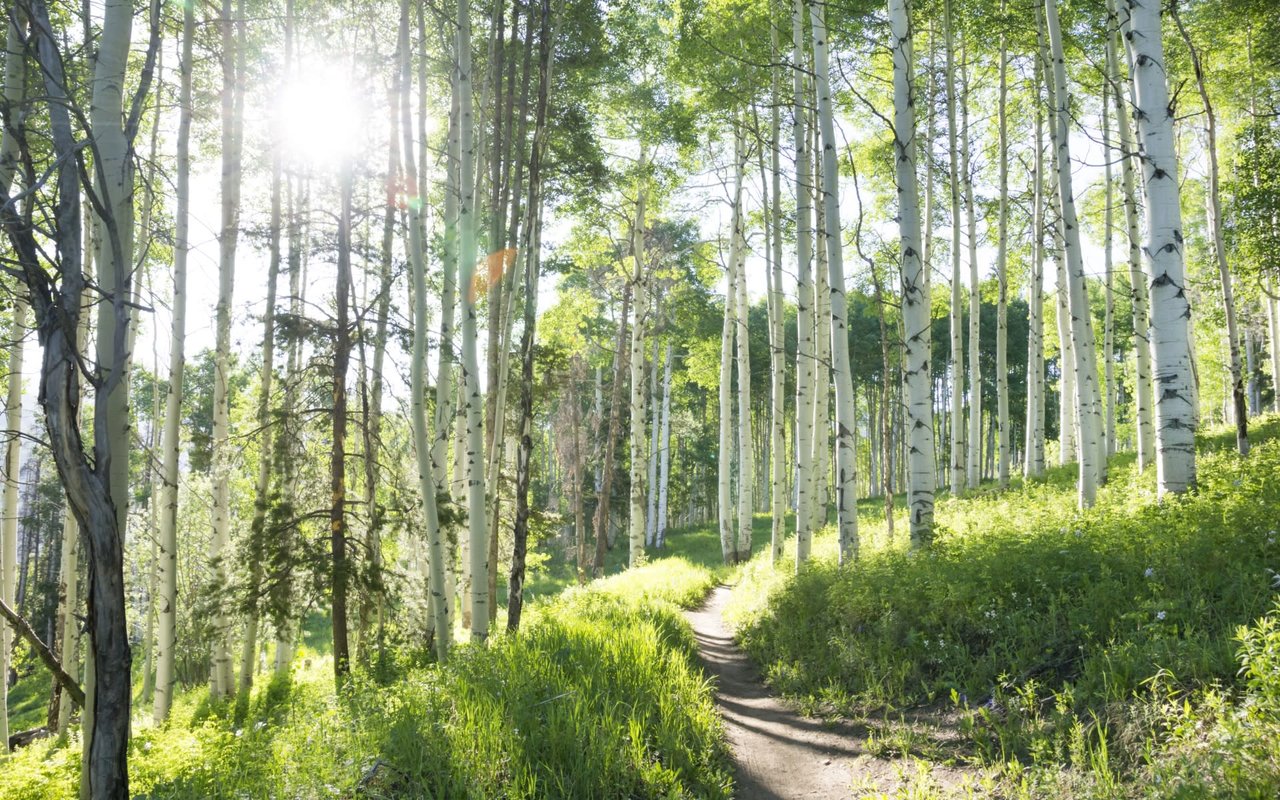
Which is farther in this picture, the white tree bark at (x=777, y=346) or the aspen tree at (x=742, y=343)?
the aspen tree at (x=742, y=343)

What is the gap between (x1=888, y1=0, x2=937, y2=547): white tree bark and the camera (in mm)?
7844

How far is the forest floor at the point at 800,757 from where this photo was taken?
4176 millimetres

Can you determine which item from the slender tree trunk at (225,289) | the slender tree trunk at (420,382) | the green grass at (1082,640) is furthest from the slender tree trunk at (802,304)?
the slender tree trunk at (225,289)

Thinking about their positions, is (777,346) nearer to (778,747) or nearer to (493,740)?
(778,747)

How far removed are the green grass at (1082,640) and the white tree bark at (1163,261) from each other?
16.6 inches

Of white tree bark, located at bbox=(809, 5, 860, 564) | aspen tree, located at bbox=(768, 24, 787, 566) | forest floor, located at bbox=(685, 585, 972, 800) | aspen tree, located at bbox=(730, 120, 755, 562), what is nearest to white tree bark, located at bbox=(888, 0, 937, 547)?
white tree bark, located at bbox=(809, 5, 860, 564)

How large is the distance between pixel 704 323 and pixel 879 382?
19651mm

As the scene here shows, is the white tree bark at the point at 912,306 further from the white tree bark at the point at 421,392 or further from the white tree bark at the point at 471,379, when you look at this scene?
the white tree bark at the point at 421,392

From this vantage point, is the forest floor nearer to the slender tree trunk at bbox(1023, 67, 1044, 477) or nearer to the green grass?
the green grass

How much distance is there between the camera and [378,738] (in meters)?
4.28

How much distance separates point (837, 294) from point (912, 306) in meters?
1.09

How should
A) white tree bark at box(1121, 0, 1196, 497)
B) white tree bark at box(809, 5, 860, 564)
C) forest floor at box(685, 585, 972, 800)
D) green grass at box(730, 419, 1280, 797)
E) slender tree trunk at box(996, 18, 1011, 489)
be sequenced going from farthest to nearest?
slender tree trunk at box(996, 18, 1011, 489)
white tree bark at box(809, 5, 860, 564)
white tree bark at box(1121, 0, 1196, 497)
forest floor at box(685, 585, 972, 800)
green grass at box(730, 419, 1280, 797)

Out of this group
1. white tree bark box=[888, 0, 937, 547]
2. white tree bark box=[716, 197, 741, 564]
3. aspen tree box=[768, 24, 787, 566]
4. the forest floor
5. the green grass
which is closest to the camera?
the green grass

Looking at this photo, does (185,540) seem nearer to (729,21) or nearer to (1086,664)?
(729,21)
